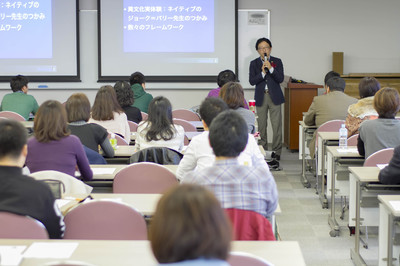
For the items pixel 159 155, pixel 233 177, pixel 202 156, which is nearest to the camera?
pixel 233 177

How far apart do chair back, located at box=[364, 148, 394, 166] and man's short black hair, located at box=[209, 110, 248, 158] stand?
6.57 ft

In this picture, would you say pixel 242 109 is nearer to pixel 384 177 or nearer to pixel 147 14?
pixel 384 177

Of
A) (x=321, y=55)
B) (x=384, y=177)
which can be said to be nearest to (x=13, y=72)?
(x=321, y=55)

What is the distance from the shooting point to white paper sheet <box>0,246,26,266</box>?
2.50 meters

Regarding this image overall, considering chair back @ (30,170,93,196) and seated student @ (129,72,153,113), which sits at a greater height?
seated student @ (129,72,153,113)

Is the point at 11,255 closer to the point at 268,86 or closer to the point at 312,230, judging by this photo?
the point at 312,230

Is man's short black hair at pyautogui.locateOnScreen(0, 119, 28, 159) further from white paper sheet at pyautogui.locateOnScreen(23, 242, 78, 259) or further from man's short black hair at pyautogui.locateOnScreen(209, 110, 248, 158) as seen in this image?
man's short black hair at pyautogui.locateOnScreen(209, 110, 248, 158)

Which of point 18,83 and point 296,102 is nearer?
point 18,83

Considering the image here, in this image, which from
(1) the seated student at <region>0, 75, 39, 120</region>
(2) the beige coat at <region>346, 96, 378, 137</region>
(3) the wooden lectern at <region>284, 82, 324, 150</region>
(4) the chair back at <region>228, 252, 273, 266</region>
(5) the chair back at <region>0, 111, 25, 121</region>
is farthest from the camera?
(3) the wooden lectern at <region>284, 82, 324, 150</region>

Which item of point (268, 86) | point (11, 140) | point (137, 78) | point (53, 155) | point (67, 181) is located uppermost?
point (137, 78)

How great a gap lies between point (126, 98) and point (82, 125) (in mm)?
2201

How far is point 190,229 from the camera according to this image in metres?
1.50

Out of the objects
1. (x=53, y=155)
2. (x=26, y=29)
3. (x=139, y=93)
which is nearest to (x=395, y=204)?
(x=53, y=155)

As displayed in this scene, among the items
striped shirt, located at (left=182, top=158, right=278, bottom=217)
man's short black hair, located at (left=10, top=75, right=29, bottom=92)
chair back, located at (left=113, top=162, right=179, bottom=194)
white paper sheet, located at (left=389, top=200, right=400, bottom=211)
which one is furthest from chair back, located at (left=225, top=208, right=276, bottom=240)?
man's short black hair, located at (left=10, top=75, right=29, bottom=92)
